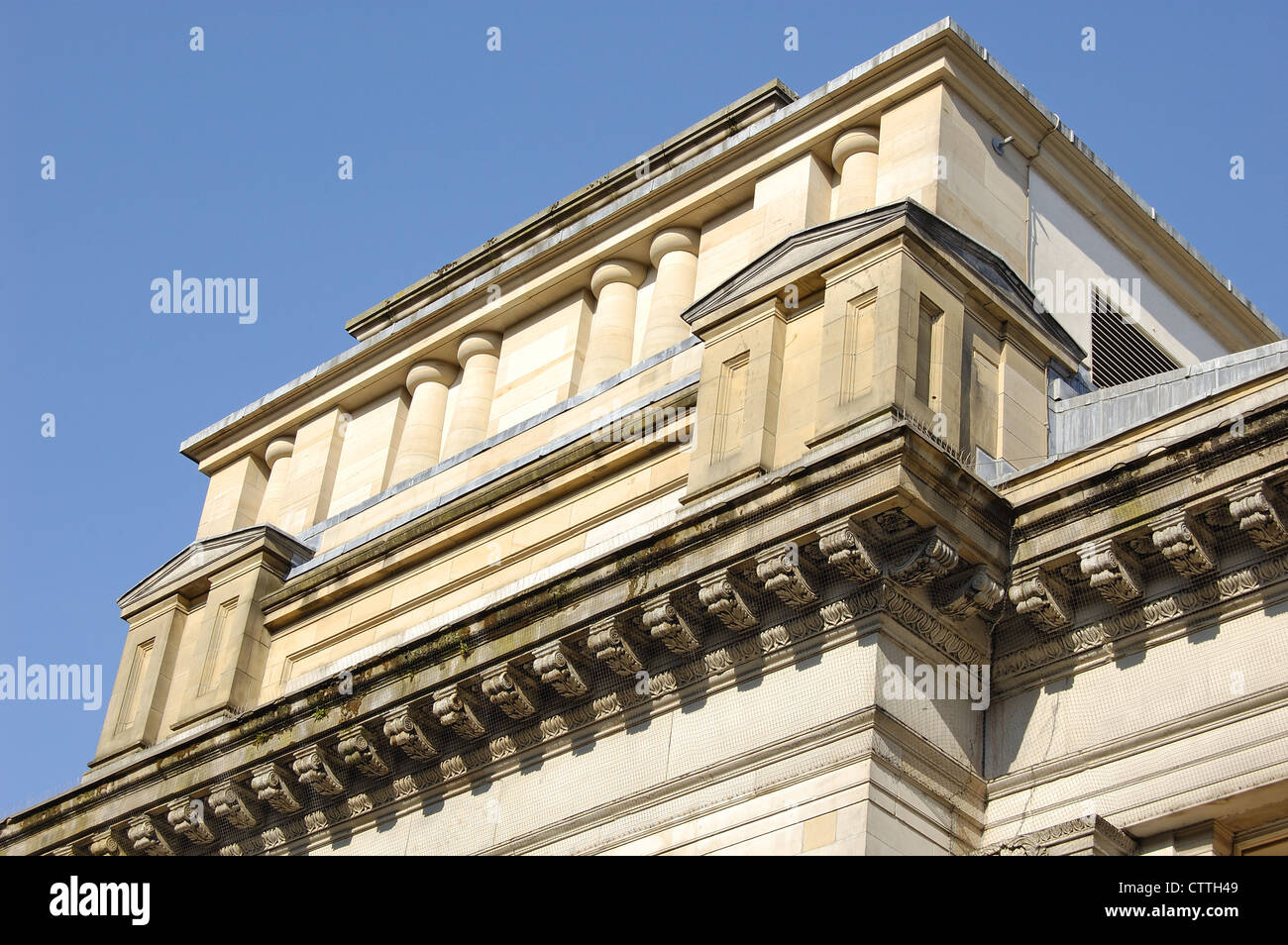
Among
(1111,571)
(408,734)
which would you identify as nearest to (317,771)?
(408,734)

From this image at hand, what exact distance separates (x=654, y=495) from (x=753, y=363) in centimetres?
190

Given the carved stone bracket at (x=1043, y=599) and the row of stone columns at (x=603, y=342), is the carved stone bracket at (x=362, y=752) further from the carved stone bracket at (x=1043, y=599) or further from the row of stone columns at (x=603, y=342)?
the carved stone bracket at (x=1043, y=599)

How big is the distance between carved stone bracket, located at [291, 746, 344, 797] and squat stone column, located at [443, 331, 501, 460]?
5233mm

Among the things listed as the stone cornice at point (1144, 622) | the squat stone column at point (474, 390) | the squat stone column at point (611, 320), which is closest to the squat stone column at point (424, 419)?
the squat stone column at point (474, 390)

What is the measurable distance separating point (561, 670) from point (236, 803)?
466 cm

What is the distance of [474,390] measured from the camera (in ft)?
83.8

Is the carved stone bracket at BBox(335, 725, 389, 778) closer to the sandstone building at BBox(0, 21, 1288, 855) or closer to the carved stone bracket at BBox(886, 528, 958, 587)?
the sandstone building at BBox(0, 21, 1288, 855)

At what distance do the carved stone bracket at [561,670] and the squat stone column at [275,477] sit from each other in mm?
8599

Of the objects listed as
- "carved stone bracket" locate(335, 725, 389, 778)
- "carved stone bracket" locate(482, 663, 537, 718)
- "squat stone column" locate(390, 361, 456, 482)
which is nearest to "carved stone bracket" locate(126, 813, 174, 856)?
"carved stone bracket" locate(335, 725, 389, 778)

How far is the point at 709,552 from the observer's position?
58.5 feet

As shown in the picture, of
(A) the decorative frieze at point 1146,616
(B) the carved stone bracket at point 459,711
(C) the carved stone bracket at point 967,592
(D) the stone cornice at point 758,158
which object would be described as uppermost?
(D) the stone cornice at point 758,158

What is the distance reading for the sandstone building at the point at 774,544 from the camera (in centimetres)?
1650

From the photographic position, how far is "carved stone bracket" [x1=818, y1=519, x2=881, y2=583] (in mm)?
16906
